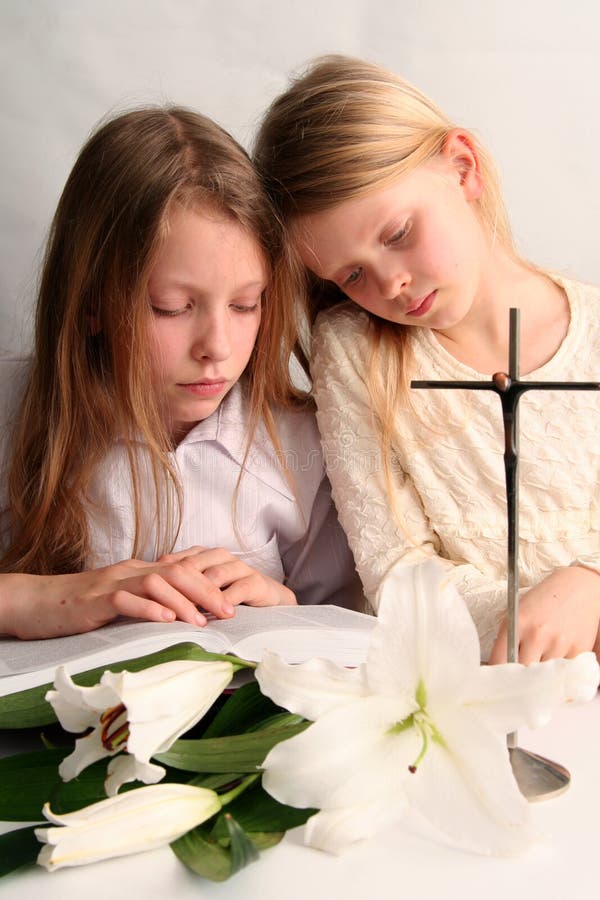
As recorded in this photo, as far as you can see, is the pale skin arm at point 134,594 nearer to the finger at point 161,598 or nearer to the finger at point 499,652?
the finger at point 161,598

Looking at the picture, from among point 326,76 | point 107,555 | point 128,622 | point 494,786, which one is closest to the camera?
point 494,786

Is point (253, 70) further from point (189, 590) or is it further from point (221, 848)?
point (221, 848)

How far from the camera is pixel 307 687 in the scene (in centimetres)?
63

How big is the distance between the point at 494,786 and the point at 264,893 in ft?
0.51

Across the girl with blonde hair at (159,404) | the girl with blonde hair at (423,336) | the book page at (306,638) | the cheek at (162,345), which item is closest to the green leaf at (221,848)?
the book page at (306,638)

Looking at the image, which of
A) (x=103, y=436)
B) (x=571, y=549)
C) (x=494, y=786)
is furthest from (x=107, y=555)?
(x=494, y=786)

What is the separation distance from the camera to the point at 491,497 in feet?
4.54

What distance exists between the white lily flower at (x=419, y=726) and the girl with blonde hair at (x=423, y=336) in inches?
24.7

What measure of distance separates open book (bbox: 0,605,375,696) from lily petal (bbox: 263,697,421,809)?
26 centimetres

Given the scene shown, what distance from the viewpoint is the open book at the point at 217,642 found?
0.89 metres

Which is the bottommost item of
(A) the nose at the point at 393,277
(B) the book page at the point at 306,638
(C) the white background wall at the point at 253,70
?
(B) the book page at the point at 306,638

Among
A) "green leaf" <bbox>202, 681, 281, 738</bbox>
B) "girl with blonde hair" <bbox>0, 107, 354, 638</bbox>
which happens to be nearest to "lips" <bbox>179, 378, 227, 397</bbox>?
"girl with blonde hair" <bbox>0, 107, 354, 638</bbox>

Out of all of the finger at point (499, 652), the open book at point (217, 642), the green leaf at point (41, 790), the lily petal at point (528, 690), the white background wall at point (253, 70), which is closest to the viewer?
the lily petal at point (528, 690)

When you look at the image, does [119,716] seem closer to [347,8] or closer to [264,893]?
[264,893]
